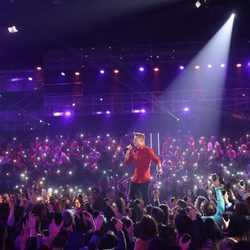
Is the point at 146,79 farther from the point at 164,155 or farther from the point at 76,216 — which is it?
the point at 76,216

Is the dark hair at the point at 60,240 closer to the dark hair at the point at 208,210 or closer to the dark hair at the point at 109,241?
the dark hair at the point at 109,241

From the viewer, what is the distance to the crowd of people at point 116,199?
4023mm

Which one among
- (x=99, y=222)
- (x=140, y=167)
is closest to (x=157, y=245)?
(x=99, y=222)

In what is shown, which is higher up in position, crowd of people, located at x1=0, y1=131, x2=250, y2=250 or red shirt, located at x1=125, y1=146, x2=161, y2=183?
red shirt, located at x1=125, y1=146, x2=161, y2=183

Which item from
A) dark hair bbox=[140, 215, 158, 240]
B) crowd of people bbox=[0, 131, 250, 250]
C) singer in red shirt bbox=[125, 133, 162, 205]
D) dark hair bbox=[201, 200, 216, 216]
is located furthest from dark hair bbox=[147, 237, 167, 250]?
singer in red shirt bbox=[125, 133, 162, 205]

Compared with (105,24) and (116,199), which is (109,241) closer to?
(116,199)

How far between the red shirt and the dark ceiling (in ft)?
21.5

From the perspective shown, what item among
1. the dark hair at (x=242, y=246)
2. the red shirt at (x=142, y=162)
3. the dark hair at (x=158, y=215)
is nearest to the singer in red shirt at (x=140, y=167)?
the red shirt at (x=142, y=162)

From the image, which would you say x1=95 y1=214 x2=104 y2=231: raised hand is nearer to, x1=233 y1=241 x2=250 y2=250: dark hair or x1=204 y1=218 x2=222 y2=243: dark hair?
x1=204 y1=218 x2=222 y2=243: dark hair

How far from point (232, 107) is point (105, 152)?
25.3 ft

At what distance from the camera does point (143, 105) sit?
21.4 meters

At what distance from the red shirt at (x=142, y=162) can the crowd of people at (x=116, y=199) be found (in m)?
0.43

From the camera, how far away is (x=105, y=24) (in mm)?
19500

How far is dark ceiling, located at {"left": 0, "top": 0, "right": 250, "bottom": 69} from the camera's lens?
42.4ft
